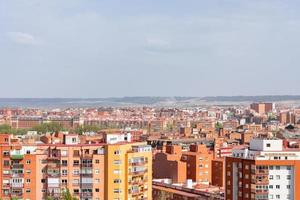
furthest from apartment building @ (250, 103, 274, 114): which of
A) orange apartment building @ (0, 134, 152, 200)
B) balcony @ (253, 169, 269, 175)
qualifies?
orange apartment building @ (0, 134, 152, 200)

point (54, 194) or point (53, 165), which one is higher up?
point (53, 165)

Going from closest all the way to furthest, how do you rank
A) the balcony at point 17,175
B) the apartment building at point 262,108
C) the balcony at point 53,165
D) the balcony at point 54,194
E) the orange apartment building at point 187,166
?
the balcony at point 54,194
the balcony at point 17,175
the balcony at point 53,165
the orange apartment building at point 187,166
the apartment building at point 262,108

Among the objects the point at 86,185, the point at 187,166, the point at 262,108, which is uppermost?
the point at 262,108

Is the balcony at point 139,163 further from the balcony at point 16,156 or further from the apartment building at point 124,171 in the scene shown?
the balcony at point 16,156

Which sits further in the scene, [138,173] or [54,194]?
[138,173]

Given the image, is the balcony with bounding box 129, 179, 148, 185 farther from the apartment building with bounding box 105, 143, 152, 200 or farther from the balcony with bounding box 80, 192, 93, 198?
the balcony with bounding box 80, 192, 93, 198

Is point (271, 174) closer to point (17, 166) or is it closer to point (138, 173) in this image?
point (138, 173)

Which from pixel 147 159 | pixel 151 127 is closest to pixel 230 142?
pixel 147 159

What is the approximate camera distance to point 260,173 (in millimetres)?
15695

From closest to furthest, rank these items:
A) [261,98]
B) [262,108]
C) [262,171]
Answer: [262,171] < [262,108] < [261,98]

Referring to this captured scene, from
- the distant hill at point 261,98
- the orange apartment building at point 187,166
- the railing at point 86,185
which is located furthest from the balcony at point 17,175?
the distant hill at point 261,98

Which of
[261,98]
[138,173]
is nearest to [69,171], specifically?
[138,173]

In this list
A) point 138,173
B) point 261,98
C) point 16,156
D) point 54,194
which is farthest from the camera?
point 261,98

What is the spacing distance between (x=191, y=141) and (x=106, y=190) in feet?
55.6
